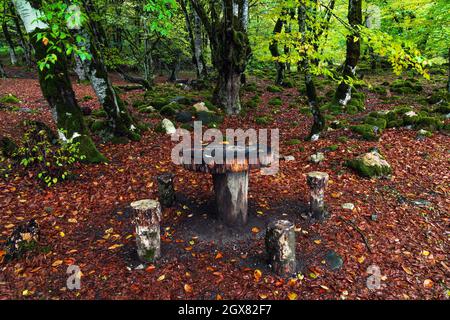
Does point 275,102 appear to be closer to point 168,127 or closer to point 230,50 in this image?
point 230,50

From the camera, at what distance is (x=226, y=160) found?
14.8 feet

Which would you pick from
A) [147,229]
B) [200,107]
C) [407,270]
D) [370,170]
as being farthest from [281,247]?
[200,107]

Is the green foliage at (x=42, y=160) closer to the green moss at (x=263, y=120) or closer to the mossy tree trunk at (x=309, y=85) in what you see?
the mossy tree trunk at (x=309, y=85)

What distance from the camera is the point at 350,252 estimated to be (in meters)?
4.82

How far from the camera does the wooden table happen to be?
14.9 feet

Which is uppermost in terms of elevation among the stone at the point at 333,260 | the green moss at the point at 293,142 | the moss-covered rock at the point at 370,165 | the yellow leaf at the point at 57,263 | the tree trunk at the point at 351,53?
the tree trunk at the point at 351,53

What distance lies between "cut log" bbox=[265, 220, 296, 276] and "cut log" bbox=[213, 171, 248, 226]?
3.52 feet

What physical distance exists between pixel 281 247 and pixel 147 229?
2.03 m

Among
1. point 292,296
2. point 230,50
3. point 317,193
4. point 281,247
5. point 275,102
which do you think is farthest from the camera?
point 275,102

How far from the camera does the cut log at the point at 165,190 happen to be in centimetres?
588

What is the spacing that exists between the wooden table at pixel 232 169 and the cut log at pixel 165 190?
1083 mm

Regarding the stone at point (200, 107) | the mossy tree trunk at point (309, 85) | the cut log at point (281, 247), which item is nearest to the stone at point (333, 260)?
the cut log at point (281, 247)
